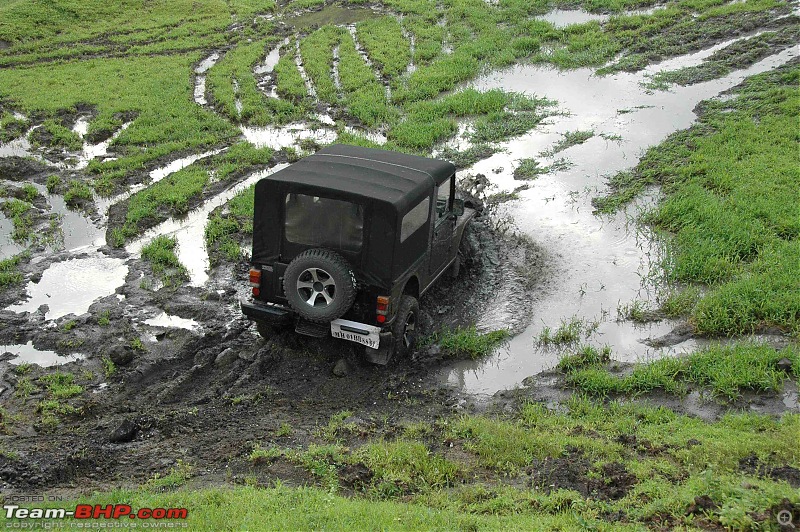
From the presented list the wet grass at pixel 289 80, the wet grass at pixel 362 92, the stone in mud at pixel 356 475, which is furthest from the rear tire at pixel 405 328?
the wet grass at pixel 289 80

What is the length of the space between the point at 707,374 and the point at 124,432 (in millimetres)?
6700

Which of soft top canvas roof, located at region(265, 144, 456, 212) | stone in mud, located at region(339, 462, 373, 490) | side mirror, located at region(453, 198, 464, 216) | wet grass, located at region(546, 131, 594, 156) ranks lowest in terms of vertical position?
stone in mud, located at region(339, 462, 373, 490)

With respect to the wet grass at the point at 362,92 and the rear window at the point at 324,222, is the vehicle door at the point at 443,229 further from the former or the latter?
the wet grass at the point at 362,92

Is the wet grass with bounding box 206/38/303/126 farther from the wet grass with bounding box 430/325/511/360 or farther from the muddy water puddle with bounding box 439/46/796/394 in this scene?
the wet grass with bounding box 430/325/511/360

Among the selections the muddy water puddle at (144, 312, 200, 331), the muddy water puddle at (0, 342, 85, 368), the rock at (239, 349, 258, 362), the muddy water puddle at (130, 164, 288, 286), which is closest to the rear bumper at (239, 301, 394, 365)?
the rock at (239, 349, 258, 362)

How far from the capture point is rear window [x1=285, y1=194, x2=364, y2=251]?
8.66 meters

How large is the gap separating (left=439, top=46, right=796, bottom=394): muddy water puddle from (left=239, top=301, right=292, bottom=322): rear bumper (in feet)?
7.06

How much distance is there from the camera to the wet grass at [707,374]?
8.59m

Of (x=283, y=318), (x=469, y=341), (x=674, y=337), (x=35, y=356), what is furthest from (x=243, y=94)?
(x=674, y=337)

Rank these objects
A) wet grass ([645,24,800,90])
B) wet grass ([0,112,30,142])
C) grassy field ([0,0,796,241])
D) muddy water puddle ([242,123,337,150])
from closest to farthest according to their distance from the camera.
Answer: muddy water puddle ([242,123,337,150]), wet grass ([0,112,30,142]), grassy field ([0,0,796,241]), wet grass ([645,24,800,90])

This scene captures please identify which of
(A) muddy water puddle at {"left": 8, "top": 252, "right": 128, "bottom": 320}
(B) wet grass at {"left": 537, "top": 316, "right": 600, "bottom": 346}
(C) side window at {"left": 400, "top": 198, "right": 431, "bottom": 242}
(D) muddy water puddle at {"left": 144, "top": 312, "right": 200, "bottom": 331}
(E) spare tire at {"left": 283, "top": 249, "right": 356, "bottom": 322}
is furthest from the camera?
(A) muddy water puddle at {"left": 8, "top": 252, "right": 128, "bottom": 320}

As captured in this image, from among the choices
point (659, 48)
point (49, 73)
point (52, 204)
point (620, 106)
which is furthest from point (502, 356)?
point (49, 73)

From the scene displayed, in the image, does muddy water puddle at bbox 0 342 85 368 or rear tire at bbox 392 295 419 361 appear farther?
muddy water puddle at bbox 0 342 85 368

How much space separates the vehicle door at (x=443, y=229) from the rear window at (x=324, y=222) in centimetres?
166
